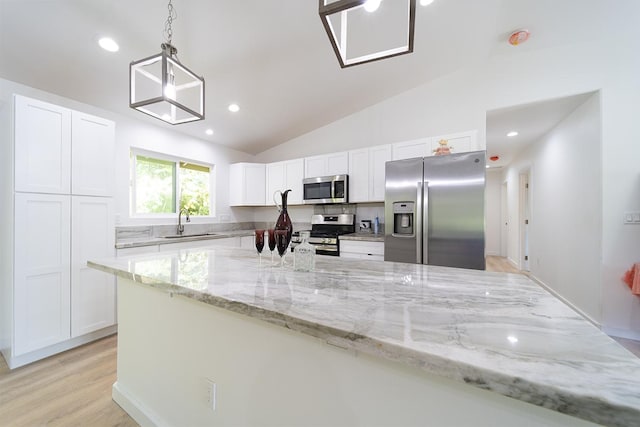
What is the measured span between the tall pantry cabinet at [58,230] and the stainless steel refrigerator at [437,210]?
2949 millimetres

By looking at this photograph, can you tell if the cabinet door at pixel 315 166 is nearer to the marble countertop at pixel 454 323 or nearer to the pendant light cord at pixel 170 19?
the pendant light cord at pixel 170 19

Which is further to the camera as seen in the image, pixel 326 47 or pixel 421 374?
pixel 326 47

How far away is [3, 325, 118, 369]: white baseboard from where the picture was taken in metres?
1.99

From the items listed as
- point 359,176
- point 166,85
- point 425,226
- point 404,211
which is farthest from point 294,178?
point 166,85

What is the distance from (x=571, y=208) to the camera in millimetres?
3160

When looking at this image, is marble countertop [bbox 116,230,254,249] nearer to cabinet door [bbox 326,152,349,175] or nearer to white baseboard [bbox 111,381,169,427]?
white baseboard [bbox 111,381,169,427]

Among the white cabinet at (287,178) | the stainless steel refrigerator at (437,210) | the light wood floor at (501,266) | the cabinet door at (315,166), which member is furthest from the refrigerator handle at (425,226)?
the light wood floor at (501,266)

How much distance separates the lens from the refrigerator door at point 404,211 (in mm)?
2625

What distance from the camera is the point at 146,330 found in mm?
1450

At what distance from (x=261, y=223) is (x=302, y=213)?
3.23ft

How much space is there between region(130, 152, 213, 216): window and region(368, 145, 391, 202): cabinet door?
2.68 meters

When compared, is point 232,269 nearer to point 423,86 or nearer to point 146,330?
point 146,330

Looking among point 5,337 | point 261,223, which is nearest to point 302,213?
point 261,223

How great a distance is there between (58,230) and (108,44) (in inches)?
64.1
